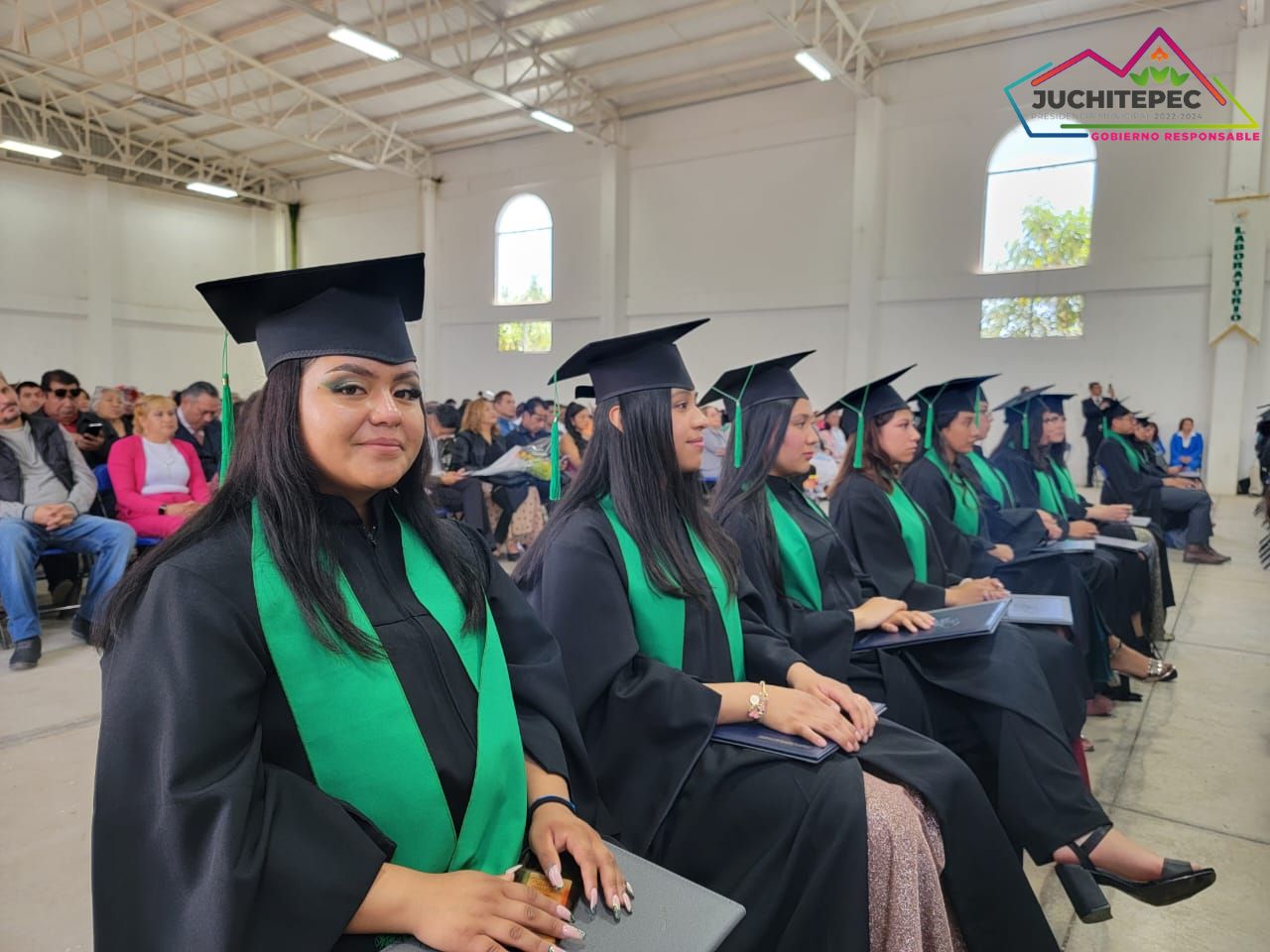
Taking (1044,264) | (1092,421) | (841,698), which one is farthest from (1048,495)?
(1044,264)

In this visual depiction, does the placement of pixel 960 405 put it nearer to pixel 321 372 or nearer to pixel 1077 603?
pixel 1077 603

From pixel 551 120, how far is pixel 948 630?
12214mm

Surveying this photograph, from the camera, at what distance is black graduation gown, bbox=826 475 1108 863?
209cm

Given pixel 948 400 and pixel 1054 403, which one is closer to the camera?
pixel 948 400

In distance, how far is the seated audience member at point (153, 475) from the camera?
4.95 metres

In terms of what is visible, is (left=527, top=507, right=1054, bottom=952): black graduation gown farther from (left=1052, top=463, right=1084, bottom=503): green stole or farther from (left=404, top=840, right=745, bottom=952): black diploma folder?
(left=1052, top=463, right=1084, bottom=503): green stole

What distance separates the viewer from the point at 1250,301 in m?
10.8

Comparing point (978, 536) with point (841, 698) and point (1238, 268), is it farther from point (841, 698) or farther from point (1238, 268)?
point (1238, 268)

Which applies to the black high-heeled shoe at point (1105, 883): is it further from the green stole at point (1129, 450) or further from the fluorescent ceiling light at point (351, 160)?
the fluorescent ceiling light at point (351, 160)

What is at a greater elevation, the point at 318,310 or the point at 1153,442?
the point at 318,310

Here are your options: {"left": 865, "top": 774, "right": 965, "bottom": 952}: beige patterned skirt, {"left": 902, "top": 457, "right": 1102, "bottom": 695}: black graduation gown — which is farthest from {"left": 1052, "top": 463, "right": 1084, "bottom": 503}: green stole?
{"left": 865, "top": 774, "right": 965, "bottom": 952}: beige patterned skirt

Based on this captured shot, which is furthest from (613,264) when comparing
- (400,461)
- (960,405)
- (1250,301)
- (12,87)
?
(400,461)

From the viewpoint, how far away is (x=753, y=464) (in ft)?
9.11

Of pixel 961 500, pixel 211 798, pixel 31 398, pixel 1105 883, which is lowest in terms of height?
pixel 1105 883
